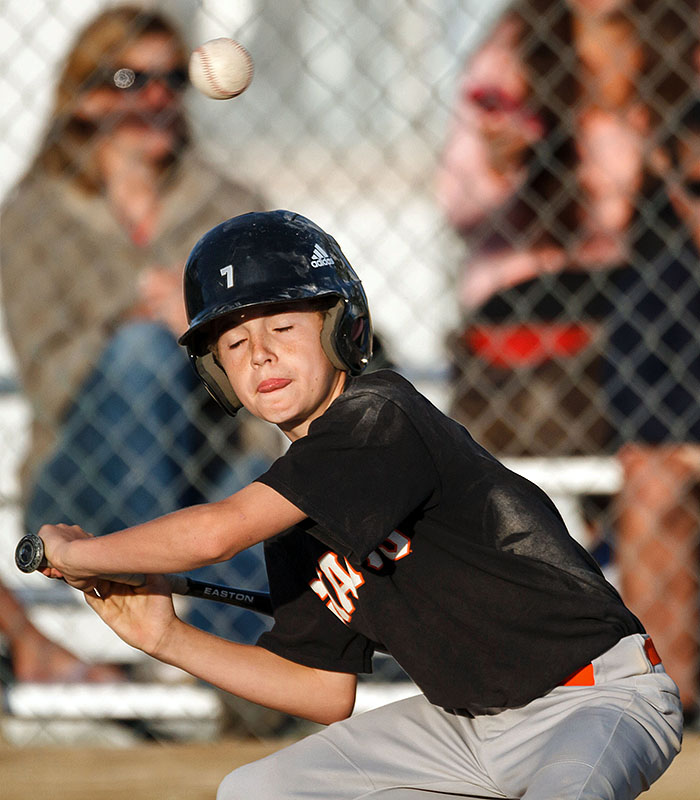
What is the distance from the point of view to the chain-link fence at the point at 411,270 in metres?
3.69

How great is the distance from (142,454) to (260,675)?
1.49 metres

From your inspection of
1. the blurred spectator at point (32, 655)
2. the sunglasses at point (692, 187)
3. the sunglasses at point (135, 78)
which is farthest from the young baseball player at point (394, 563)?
the sunglasses at point (692, 187)

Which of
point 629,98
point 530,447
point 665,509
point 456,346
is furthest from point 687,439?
point 629,98

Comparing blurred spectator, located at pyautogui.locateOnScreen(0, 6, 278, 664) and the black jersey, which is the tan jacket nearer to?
blurred spectator, located at pyautogui.locateOnScreen(0, 6, 278, 664)

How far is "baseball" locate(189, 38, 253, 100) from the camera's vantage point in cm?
283

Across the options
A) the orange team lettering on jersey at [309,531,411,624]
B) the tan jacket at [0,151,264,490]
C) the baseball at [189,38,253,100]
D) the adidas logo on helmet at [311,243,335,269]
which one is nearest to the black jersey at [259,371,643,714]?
the orange team lettering on jersey at [309,531,411,624]

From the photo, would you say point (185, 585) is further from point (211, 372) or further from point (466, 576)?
point (466, 576)

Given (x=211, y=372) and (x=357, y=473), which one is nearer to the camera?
(x=357, y=473)

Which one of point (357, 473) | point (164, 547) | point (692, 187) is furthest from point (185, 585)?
point (692, 187)

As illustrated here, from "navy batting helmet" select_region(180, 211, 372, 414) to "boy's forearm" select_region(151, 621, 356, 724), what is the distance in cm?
55

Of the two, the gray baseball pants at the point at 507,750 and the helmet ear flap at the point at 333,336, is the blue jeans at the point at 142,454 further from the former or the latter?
the helmet ear flap at the point at 333,336

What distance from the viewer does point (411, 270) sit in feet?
12.7

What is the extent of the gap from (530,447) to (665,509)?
437 mm

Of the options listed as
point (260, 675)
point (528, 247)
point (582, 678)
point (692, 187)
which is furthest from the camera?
point (528, 247)
